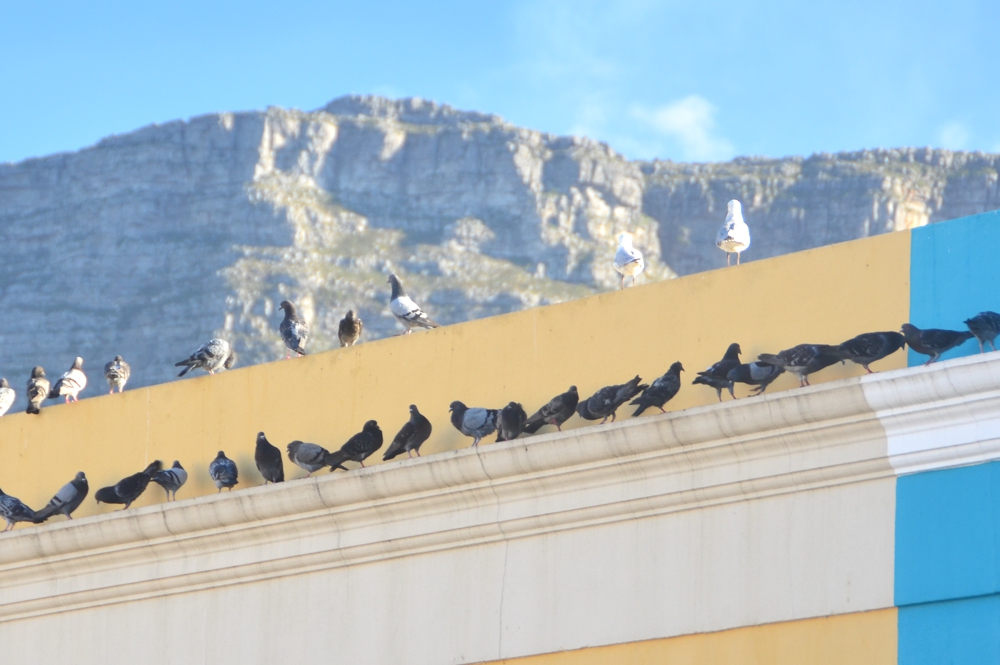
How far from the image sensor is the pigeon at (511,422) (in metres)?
11.5

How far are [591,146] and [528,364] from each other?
115m

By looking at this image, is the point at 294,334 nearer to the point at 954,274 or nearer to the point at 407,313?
the point at 407,313

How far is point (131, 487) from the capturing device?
13.0 metres

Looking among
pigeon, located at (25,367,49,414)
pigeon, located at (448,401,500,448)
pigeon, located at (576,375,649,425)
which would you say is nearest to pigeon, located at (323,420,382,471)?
pigeon, located at (448,401,500,448)

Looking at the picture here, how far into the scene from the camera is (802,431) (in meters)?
10.2

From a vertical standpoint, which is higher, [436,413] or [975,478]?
[436,413]

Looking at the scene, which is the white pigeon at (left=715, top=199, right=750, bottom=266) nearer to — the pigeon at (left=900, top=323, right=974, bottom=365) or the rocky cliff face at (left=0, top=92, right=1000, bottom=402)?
the pigeon at (left=900, top=323, right=974, bottom=365)

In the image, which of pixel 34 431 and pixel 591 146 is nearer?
pixel 34 431

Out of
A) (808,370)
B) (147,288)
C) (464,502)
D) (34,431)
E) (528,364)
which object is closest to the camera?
(808,370)

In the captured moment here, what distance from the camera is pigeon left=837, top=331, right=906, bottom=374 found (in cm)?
1028

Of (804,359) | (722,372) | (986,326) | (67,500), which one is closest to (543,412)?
(722,372)

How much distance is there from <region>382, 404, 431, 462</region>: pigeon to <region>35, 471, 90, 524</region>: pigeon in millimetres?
2816

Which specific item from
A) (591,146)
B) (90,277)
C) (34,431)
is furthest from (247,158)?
(34,431)

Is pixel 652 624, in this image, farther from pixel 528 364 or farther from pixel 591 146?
pixel 591 146
